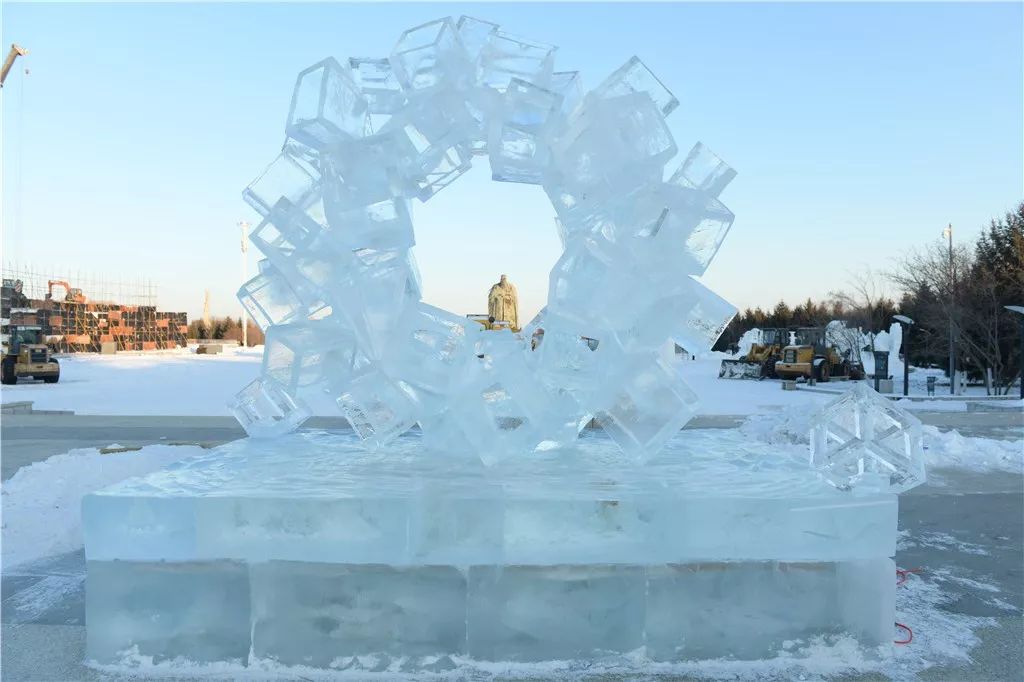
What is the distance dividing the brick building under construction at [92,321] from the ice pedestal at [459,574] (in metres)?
40.7

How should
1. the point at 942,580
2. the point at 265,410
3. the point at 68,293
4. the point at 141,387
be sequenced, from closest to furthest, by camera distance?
the point at 942,580
the point at 265,410
the point at 141,387
the point at 68,293

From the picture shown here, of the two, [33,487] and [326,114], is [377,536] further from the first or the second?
[33,487]

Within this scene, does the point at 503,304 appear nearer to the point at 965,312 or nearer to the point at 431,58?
the point at 431,58

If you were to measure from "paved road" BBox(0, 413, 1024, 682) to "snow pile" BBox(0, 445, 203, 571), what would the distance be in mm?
378

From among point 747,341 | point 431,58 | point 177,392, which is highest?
point 431,58

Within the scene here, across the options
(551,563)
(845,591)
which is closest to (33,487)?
(551,563)

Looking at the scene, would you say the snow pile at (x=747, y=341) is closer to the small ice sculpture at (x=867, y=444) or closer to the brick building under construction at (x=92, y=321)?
the brick building under construction at (x=92, y=321)

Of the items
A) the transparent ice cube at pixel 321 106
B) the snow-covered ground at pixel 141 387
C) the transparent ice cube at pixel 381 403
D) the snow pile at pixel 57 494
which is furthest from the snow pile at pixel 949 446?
the snow-covered ground at pixel 141 387

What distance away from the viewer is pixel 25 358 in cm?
2408

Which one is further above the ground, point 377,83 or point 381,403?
point 377,83

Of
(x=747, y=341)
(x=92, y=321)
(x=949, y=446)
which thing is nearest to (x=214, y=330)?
(x=92, y=321)

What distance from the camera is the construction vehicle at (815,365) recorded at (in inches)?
1063

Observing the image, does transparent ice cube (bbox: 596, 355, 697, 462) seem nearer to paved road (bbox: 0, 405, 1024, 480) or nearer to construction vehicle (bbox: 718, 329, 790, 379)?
paved road (bbox: 0, 405, 1024, 480)

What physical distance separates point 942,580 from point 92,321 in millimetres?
57252
